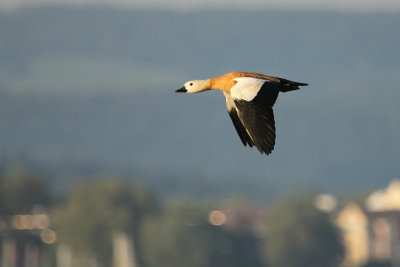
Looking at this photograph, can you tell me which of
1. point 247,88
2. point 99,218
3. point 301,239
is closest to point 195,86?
point 247,88

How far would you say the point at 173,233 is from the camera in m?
89.6

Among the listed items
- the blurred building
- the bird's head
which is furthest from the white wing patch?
the blurred building

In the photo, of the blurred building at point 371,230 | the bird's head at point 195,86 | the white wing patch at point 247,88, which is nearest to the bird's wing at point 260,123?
the white wing patch at point 247,88

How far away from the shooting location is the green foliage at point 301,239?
9088 cm

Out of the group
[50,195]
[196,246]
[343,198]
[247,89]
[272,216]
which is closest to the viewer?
[247,89]

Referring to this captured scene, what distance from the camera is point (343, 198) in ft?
458

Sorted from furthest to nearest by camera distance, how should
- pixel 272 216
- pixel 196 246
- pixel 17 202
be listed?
pixel 17 202 → pixel 272 216 → pixel 196 246

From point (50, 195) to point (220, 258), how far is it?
91.7 ft

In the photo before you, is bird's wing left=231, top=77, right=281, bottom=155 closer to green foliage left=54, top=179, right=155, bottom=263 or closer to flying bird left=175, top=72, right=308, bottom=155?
flying bird left=175, top=72, right=308, bottom=155

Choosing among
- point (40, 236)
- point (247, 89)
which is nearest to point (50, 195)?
point (40, 236)

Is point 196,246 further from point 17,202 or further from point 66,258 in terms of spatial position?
point 17,202

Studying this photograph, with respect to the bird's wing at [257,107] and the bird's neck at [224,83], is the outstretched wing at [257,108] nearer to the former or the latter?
the bird's wing at [257,107]

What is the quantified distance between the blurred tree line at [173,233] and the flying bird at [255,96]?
2916 inches

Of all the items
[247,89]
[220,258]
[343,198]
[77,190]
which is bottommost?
[247,89]
